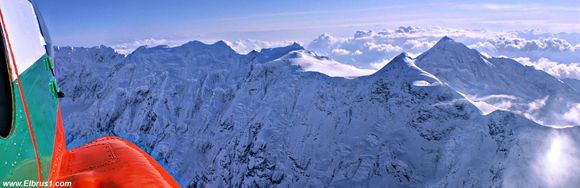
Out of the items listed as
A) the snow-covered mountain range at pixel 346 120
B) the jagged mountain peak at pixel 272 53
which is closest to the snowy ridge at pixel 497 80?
the snow-covered mountain range at pixel 346 120

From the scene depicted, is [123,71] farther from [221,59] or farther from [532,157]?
[532,157]

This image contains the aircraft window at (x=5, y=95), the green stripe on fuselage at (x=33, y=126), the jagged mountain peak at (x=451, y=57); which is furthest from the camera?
the jagged mountain peak at (x=451, y=57)

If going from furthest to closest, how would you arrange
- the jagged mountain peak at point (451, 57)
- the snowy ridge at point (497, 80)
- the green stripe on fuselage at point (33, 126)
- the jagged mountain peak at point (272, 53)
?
the jagged mountain peak at point (272, 53) < the jagged mountain peak at point (451, 57) < the snowy ridge at point (497, 80) < the green stripe on fuselage at point (33, 126)

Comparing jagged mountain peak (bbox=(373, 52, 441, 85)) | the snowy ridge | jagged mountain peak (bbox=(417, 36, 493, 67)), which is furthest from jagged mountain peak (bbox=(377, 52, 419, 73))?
jagged mountain peak (bbox=(417, 36, 493, 67))

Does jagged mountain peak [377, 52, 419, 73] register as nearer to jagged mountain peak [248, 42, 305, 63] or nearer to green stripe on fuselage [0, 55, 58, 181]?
jagged mountain peak [248, 42, 305, 63]

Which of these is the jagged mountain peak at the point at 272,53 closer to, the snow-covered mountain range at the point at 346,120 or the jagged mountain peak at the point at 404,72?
the snow-covered mountain range at the point at 346,120

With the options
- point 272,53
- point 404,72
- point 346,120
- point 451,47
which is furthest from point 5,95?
point 272,53
